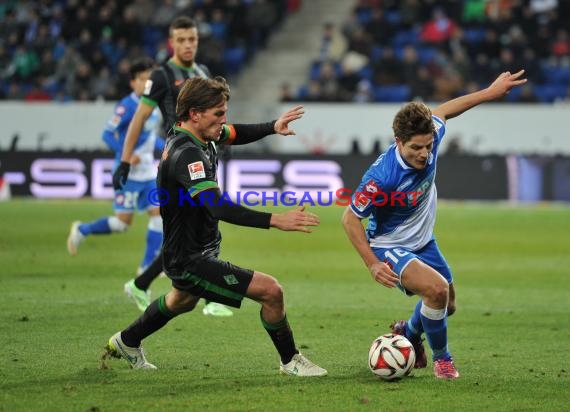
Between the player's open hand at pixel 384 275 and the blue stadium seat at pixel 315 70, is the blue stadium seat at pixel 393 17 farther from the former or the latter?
the player's open hand at pixel 384 275

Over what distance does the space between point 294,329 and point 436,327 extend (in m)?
2.40

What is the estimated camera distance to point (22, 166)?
2269 cm

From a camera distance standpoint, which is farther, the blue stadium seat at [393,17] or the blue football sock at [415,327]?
the blue stadium seat at [393,17]

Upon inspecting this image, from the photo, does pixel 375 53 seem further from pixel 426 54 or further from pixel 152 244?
pixel 152 244

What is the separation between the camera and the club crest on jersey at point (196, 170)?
6.86 m

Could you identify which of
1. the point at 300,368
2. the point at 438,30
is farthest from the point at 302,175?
the point at 300,368

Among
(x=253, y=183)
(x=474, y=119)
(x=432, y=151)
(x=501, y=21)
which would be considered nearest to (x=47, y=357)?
(x=432, y=151)

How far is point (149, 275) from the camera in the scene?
10.2m

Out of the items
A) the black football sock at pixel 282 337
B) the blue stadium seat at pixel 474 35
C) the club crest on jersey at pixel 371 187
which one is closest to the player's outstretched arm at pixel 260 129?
the club crest on jersey at pixel 371 187

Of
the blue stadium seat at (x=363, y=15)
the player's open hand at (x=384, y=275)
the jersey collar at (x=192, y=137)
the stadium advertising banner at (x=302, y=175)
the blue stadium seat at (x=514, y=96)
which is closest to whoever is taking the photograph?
the player's open hand at (x=384, y=275)

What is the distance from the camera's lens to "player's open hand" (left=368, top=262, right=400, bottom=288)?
6.98m

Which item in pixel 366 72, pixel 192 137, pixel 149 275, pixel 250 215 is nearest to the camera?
pixel 250 215

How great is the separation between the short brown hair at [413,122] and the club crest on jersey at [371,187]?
37 cm

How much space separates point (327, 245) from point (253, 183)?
5647mm
